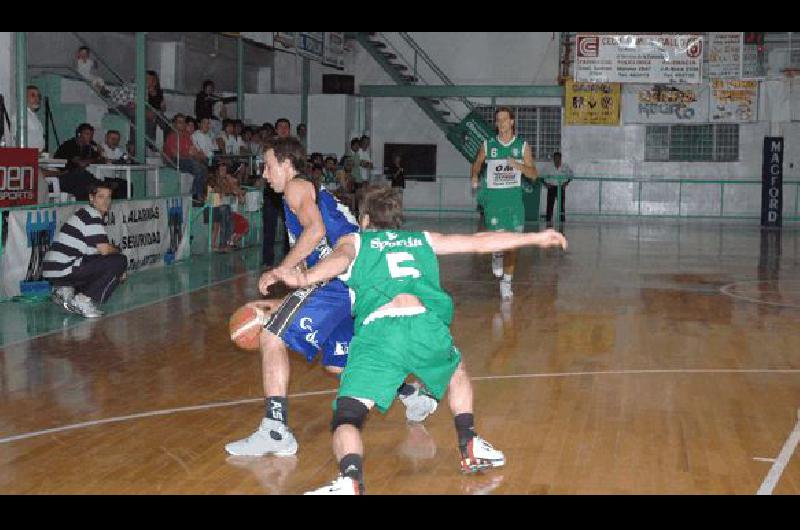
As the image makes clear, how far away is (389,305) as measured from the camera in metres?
5.54

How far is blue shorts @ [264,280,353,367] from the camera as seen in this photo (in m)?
6.30

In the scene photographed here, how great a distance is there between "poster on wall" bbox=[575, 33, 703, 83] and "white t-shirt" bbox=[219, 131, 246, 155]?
450 inches

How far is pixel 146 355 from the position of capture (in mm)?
9484

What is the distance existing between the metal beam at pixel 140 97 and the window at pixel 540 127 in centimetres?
1578

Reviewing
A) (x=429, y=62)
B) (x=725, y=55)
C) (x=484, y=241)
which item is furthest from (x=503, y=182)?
(x=429, y=62)

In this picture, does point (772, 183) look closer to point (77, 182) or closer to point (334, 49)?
point (334, 49)

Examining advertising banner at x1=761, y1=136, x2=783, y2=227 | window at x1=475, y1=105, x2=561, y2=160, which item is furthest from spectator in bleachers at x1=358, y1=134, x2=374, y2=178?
advertising banner at x1=761, y1=136, x2=783, y2=227

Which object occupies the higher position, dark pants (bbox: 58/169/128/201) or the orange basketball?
dark pants (bbox: 58/169/128/201)

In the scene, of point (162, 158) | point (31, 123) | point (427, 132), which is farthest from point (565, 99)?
point (31, 123)

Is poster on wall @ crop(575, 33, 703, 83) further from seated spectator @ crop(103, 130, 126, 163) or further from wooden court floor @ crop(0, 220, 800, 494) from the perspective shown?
wooden court floor @ crop(0, 220, 800, 494)

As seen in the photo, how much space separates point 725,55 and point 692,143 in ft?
10.2

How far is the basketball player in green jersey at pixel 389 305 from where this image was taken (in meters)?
5.32

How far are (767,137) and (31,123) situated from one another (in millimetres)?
21479
